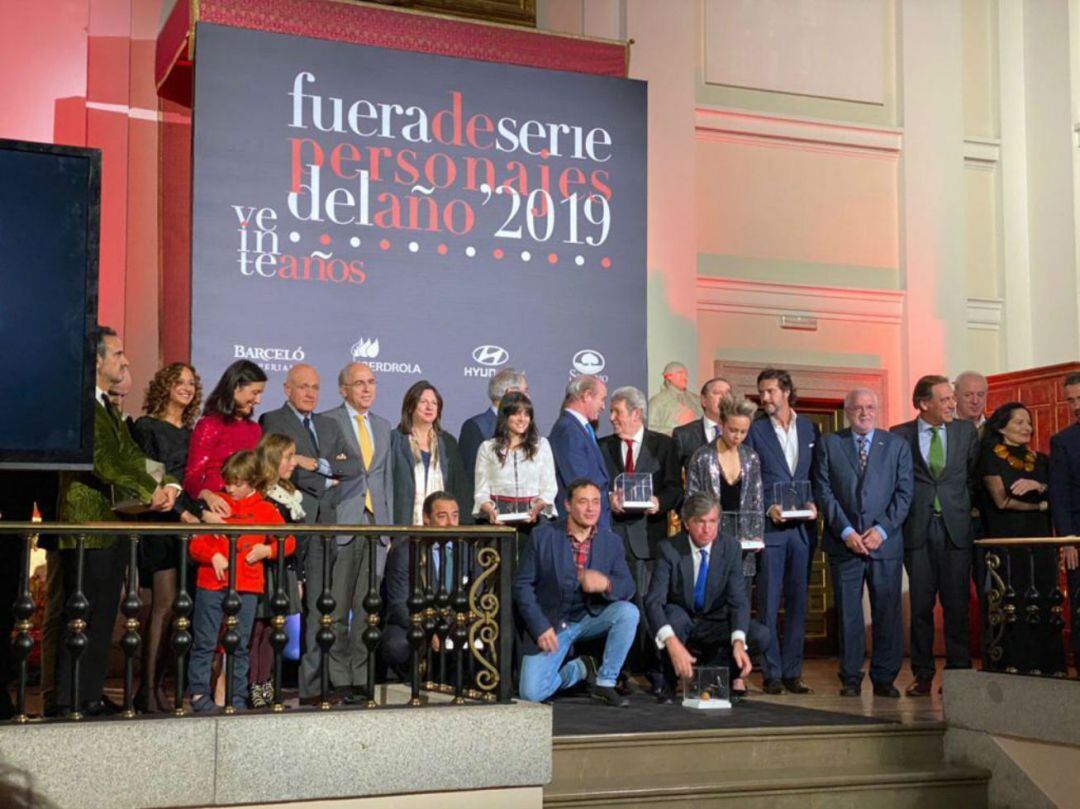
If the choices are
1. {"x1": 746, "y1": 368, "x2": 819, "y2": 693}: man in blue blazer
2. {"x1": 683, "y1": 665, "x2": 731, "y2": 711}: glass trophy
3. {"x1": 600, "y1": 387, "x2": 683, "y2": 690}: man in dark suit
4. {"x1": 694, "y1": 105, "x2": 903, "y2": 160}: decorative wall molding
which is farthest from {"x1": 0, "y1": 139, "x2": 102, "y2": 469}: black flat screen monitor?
{"x1": 694, "y1": 105, "x2": 903, "y2": 160}: decorative wall molding

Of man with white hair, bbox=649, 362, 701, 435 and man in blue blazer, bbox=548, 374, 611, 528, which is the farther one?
man with white hair, bbox=649, 362, 701, 435

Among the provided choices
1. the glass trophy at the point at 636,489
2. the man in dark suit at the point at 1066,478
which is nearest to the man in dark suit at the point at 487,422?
the glass trophy at the point at 636,489

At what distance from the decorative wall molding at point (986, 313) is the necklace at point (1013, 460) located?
12.1 ft

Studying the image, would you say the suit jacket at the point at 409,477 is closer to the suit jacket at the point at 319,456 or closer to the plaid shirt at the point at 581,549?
the suit jacket at the point at 319,456

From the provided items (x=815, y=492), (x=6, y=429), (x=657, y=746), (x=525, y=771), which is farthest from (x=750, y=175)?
(x=6, y=429)

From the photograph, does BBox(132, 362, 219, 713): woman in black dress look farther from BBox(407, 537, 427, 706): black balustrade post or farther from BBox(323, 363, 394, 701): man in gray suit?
BBox(407, 537, 427, 706): black balustrade post

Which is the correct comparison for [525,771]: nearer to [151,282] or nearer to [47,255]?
[47,255]

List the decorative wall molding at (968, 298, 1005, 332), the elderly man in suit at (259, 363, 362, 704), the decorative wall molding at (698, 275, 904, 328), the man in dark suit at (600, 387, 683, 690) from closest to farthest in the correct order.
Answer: the elderly man in suit at (259, 363, 362, 704), the man in dark suit at (600, 387, 683, 690), the decorative wall molding at (698, 275, 904, 328), the decorative wall molding at (968, 298, 1005, 332)

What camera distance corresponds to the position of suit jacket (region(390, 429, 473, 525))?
720cm

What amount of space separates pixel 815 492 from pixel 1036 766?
1.91 metres

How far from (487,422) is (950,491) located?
7.80 ft

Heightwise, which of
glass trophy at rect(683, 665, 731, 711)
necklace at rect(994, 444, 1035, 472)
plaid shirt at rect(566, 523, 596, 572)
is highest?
necklace at rect(994, 444, 1035, 472)

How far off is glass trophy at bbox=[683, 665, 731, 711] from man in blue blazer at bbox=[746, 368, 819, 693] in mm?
552

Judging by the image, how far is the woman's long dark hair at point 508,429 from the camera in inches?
279
